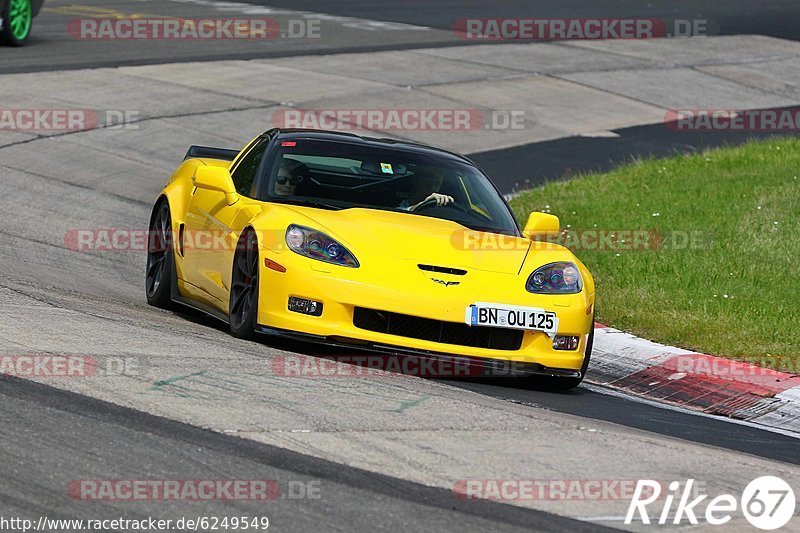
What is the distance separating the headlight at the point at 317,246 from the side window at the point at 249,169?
3.21ft

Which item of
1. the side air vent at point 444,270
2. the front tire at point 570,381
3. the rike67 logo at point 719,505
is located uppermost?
the side air vent at point 444,270

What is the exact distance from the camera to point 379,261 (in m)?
8.25

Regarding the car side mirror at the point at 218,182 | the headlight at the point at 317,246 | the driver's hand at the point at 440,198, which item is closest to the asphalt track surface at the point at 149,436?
the headlight at the point at 317,246

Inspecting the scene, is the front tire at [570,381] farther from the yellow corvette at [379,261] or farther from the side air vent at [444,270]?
the side air vent at [444,270]

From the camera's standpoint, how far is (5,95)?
726 inches

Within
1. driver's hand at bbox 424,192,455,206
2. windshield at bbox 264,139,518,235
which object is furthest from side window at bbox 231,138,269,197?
driver's hand at bbox 424,192,455,206

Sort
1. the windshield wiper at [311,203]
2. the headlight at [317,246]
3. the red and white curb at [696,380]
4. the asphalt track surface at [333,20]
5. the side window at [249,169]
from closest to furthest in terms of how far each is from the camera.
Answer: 1. the headlight at [317,246]
2. the red and white curb at [696,380]
3. the windshield wiper at [311,203]
4. the side window at [249,169]
5. the asphalt track surface at [333,20]

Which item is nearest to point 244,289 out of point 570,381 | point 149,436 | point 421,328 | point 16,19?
point 421,328

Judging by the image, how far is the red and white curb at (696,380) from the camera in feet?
28.2

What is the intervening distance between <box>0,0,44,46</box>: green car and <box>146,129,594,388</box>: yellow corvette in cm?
1303

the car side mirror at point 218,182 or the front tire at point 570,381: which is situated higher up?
the car side mirror at point 218,182

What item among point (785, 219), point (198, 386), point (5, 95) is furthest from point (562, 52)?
point (198, 386)

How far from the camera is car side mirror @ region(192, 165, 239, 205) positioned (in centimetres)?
919

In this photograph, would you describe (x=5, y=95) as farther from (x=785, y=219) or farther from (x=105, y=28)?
(x=785, y=219)
